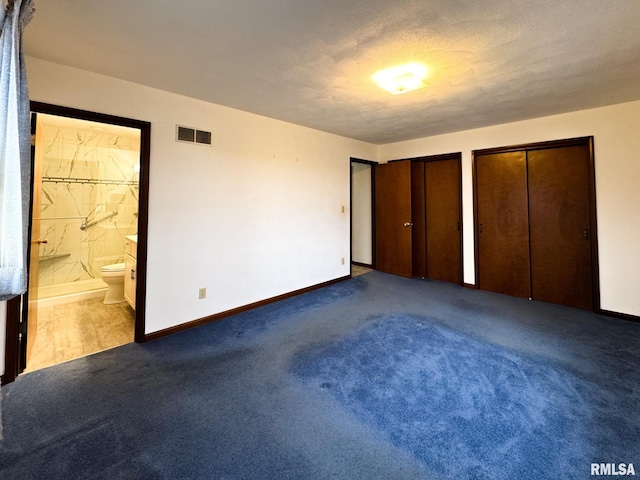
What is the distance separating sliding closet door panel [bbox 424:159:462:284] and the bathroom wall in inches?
191

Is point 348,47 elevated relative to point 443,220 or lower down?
elevated

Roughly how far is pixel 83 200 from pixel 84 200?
0.01 meters

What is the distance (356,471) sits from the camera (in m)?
1.37

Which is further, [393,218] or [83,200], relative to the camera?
[393,218]

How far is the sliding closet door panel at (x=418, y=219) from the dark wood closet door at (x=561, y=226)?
1.58 meters

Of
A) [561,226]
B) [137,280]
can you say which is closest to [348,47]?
[137,280]

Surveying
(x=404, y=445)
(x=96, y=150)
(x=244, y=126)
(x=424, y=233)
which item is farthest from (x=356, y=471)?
(x=96, y=150)

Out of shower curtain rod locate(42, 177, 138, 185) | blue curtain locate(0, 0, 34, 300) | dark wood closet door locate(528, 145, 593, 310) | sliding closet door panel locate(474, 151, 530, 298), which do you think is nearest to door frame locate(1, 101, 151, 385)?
blue curtain locate(0, 0, 34, 300)

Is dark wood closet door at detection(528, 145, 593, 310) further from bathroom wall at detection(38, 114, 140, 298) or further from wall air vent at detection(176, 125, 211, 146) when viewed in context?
bathroom wall at detection(38, 114, 140, 298)

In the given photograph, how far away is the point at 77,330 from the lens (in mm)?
2932

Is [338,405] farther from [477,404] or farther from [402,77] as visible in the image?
[402,77]

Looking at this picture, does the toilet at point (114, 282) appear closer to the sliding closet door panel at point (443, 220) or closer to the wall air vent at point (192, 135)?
the wall air vent at point (192, 135)

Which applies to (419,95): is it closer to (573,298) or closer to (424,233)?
(424,233)

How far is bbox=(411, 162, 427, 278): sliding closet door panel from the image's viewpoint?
505 cm
